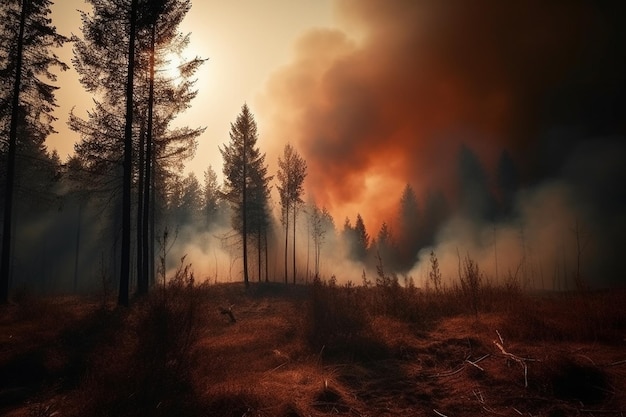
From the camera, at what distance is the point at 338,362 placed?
7.38m

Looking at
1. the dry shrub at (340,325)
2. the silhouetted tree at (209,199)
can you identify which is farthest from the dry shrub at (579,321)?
the silhouetted tree at (209,199)

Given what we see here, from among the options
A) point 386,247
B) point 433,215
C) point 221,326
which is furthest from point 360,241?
point 221,326

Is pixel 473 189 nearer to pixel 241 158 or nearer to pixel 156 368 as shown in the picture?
pixel 241 158

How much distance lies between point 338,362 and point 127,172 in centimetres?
1084

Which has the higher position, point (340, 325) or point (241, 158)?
point (241, 158)

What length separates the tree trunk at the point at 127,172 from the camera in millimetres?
12680

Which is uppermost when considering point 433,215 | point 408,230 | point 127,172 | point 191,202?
point 191,202

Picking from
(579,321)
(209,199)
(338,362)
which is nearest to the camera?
(579,321)

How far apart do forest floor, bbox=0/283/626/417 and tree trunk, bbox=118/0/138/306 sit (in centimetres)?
230

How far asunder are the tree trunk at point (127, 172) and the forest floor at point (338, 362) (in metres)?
2.30

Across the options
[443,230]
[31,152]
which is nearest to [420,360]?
[31,152]

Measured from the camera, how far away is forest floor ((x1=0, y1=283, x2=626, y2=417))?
4.84 meters

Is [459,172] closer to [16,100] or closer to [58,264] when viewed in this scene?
[16,100]

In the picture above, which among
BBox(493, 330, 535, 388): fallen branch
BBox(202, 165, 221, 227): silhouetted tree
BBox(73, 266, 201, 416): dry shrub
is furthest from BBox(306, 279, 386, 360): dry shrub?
BBox(202, 165, 221, 227): silhouetted tree
